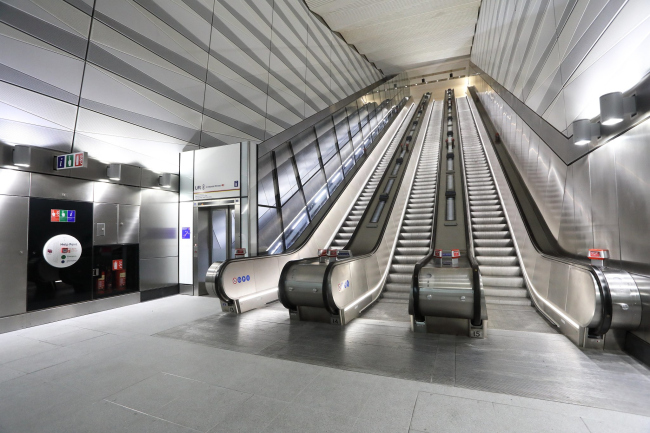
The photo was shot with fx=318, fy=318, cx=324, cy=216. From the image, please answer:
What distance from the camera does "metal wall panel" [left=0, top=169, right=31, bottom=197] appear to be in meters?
5.30

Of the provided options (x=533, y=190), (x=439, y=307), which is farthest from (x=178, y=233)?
(x=533, y=190)

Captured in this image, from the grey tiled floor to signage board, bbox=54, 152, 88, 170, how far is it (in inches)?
112

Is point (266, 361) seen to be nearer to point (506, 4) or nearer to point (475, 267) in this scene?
point (475, 267)

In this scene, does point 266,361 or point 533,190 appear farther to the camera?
point 533,190

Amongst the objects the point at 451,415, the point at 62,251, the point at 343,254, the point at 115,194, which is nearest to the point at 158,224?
the point at 115,194

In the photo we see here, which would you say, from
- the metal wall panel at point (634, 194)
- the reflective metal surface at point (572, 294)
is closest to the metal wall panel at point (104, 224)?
the reflective metal surface at point (572, 294)

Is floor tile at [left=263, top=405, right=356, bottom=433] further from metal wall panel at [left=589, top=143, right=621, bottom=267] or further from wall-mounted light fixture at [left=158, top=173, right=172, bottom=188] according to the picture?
wall-mounted light fixture at [left=158, top=173, right=172, bottom=188]

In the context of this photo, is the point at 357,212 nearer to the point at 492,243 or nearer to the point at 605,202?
the point at 492,243

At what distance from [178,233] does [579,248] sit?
873 cm

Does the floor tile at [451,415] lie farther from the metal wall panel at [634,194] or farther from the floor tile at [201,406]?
the metal wall panel at [634,194]

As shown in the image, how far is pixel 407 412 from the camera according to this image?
2619 mm

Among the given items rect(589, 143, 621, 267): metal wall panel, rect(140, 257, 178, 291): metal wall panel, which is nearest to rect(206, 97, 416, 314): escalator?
rect(140, 257, 178, 291): metal wall panel

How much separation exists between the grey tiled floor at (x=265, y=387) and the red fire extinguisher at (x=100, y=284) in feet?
5.91

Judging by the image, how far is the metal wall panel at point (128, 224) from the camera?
7.22 metres
